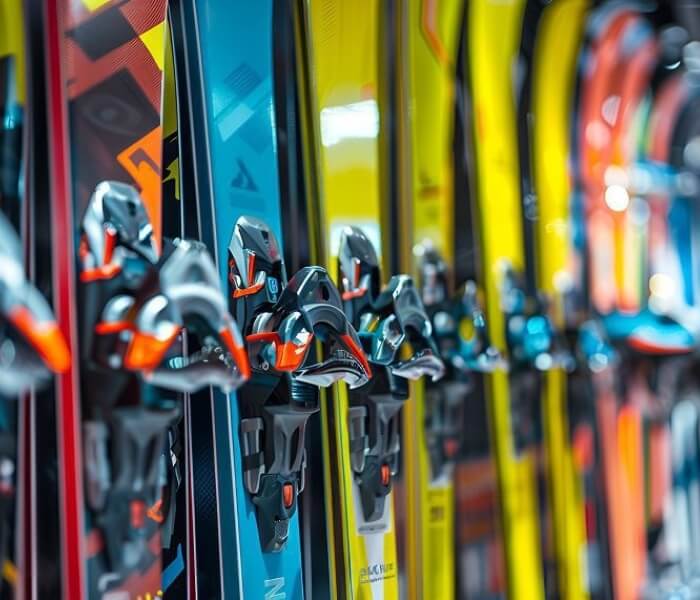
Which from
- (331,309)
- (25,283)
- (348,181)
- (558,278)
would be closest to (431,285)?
(348,181)

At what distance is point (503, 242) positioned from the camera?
1857mm

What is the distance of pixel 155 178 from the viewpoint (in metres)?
1.12

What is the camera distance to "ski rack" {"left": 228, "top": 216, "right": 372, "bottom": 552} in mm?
1189

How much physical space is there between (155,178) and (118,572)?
0.39 meters

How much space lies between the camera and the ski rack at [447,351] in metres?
1.59

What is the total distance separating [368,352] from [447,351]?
0.89ft

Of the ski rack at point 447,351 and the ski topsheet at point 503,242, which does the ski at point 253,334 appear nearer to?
the ski rack at point 447,351

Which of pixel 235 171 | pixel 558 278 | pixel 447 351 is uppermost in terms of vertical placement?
pixel 235 171

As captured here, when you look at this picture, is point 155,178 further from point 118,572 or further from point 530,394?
point 530,394

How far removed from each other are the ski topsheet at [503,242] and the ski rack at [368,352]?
0.43 meters

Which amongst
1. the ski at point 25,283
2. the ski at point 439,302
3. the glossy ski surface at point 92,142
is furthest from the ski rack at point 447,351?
the ski at point 25,283

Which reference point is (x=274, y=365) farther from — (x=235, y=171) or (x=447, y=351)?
(x=447, y=351)

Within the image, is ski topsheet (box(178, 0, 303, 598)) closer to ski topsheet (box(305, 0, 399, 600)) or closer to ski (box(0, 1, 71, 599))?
ski topsheet (box(305, 0, 399, 600))

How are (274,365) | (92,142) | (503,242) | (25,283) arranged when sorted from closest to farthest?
(25,283)
(92,142)
(274,365)
(503,242)
